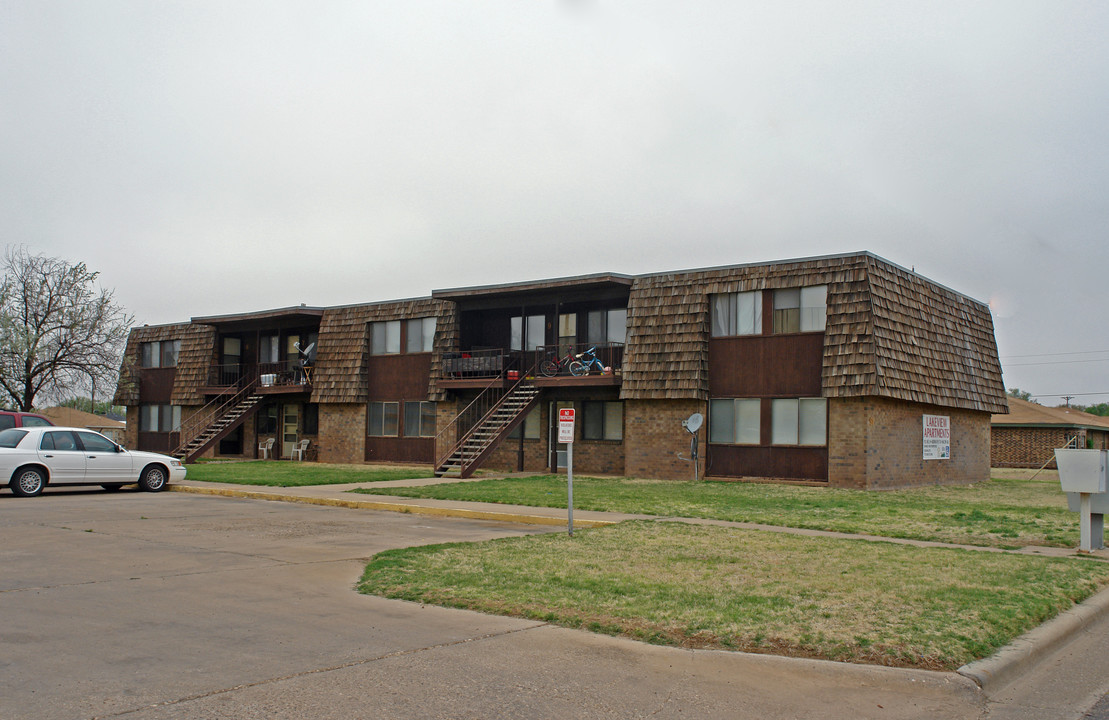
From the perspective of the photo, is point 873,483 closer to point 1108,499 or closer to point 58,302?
point 1108,499

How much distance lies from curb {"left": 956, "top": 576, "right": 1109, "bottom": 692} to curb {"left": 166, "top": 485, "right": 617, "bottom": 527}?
6.84m

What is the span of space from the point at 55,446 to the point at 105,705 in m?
15.6

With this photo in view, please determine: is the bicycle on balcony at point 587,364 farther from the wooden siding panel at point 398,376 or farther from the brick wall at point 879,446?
the brick wall at point 879,446

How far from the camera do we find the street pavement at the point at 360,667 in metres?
5.33

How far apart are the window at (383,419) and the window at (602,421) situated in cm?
774

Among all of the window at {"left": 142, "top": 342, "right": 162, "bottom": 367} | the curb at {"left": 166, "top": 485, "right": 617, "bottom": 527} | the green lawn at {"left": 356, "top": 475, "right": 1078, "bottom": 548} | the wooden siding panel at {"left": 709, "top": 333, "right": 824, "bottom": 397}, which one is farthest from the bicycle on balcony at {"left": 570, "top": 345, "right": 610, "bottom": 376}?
the window at {"left": 142, "top": 342, "right": 162, "bottom": 367}

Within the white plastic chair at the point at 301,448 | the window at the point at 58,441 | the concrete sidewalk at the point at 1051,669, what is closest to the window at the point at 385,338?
the white plastic chair at the point at 301,448

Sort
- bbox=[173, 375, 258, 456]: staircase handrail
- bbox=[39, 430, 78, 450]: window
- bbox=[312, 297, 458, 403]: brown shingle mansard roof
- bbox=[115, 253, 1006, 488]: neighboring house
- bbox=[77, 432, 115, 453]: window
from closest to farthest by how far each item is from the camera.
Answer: bbox=[39, 430, 78, 450]: window
bbox=[77, 432, 115, 453]: window
bbox=[115, 253, 1006, 488]: neighboring house
bbox=[312, 297, 458, 403]: brown shingle mansard roof
bbox=[173, 375, 258, 456]: staircase handrail

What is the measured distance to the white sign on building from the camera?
1056 inches

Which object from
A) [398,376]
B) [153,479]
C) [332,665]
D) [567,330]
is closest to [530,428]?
[567,330]

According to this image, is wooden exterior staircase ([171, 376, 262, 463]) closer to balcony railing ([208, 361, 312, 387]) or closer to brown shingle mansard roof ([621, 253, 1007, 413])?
balcony railing ([208, 361, 312, 387])

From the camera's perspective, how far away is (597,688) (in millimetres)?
5754

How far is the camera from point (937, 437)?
90.3ft

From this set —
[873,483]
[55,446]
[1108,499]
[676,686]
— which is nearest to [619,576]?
[676,686]
